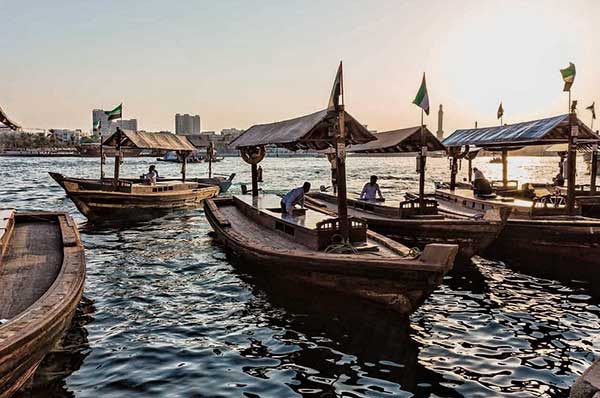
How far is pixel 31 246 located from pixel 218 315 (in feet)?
14.6

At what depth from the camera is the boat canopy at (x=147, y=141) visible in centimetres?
2609

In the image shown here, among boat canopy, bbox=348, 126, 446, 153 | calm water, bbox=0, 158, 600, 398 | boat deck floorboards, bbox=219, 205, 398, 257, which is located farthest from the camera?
boat canopy, bbox=348, 126, 446, 153

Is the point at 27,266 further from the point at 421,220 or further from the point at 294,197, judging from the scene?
the point at 421,220

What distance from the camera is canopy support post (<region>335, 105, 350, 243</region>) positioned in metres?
11.6

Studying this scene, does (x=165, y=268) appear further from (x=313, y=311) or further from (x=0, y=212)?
(x=313, y=311)

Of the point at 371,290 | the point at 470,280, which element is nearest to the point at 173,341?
the point at 371,290

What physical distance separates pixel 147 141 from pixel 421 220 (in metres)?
17.0

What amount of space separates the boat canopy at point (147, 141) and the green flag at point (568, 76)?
19.1 metres

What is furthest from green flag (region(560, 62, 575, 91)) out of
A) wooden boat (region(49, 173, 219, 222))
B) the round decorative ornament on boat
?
wooden boat (region(49, 173, 219, 222))

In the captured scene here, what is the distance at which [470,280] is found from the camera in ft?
47.6

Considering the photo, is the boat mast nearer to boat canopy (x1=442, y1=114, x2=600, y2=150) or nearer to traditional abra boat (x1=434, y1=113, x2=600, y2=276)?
traditional abra boat (x1=434, y1=113, x2=600, y2=276)

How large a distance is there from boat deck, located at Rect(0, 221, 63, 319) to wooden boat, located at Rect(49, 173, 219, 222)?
9719mm

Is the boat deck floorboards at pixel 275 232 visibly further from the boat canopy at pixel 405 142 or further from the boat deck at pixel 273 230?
the boat canopy at pixel 405 142

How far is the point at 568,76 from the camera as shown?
17125mm
